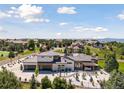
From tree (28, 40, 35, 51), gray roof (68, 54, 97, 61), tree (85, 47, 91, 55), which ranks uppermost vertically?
tree (28, 40, 35, 51)

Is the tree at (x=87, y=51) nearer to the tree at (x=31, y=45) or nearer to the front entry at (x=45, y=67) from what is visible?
the front entry at (x=45, y=67)

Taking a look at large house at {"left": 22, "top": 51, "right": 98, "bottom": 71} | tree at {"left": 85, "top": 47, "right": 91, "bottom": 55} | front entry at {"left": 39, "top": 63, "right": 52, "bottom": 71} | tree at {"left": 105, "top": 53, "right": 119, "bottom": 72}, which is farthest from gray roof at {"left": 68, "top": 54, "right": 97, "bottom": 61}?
front entry at {"left": 39, "top": 63, "right": 52, "bottom": 71}

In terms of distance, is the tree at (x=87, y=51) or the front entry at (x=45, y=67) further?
the tree at (x=87, y=51)

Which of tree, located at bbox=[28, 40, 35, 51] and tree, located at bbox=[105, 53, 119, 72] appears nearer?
tree, located at bbox=[28, 40, 35, 51]

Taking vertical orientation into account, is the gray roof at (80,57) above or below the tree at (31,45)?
below

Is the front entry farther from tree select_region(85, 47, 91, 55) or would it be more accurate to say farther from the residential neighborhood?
tree select_region(85, 47, 91, 55)

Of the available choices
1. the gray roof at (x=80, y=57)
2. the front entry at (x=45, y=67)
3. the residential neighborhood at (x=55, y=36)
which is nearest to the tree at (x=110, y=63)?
the residential neighborhood at (x=55, y=36)
